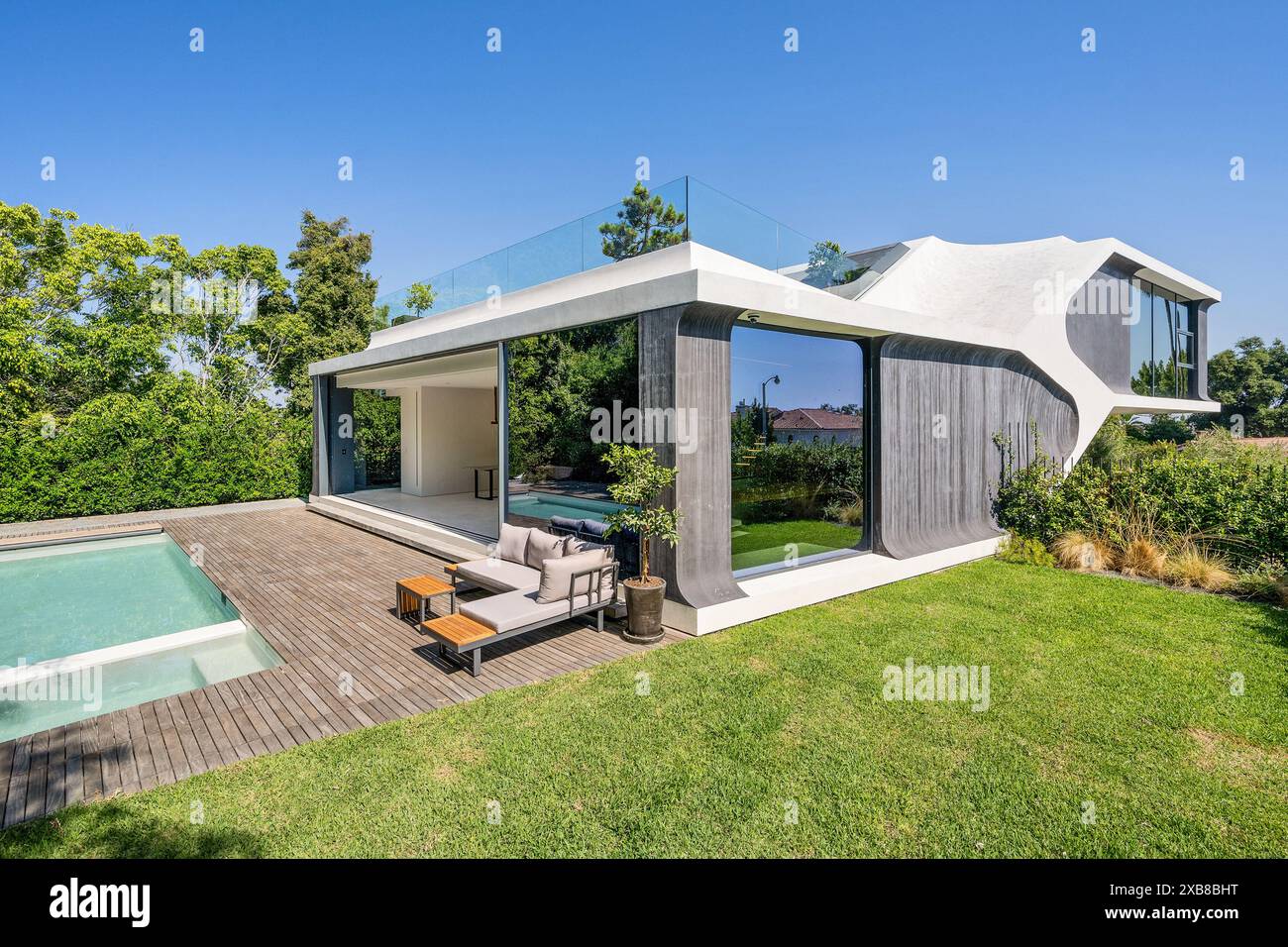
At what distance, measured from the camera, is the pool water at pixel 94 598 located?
704 cm

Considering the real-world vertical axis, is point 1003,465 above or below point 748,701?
above

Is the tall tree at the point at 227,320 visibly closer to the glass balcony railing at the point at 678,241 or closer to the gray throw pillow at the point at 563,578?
the glass balcony railing at the point at 678,241

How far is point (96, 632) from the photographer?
23.7ft

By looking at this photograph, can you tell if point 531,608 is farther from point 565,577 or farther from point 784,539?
point 784,539

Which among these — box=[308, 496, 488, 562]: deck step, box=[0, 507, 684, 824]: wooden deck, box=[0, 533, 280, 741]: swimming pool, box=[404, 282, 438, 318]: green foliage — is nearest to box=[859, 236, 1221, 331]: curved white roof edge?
box=[308, 496, 488, 562]: deck step

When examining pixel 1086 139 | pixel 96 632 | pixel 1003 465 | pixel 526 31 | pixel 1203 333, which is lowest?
pixel 96 632

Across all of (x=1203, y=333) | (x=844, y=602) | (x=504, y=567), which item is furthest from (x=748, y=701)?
(x=1203, y=333)

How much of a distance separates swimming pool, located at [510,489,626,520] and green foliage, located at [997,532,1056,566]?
7198 mm

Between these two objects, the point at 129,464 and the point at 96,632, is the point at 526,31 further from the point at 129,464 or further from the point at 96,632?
the point at 129,464

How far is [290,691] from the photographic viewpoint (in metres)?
5.05

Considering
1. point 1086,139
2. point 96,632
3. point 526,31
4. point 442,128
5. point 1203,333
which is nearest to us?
point 96,632

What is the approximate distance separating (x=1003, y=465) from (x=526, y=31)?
38.5 ft

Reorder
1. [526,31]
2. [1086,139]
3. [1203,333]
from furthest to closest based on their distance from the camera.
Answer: [1203,333] → [1086,139] → [526,31]

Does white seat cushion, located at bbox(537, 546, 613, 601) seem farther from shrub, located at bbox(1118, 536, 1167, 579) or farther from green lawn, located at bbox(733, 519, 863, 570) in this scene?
shrub, located at bbox(1118, 536, 1167, 579)
